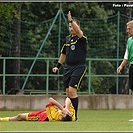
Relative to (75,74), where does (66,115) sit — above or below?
below

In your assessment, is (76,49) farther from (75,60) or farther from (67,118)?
(67,118)

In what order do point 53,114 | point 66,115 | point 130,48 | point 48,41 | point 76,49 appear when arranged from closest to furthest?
point 66,115, point 53,114, point 130,48, point 76,49, point 48,41

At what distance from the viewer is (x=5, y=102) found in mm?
20312

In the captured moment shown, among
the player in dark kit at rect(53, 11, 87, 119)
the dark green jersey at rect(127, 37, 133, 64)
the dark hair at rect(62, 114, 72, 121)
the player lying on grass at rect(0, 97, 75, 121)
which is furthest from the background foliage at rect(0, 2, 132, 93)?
the dark hair at rect(62, 114, 72, 121)

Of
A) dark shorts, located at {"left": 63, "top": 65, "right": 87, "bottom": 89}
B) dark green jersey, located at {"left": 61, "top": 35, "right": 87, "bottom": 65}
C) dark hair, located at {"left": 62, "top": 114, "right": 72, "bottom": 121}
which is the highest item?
dark green jersey, located at {"left": 61, "top": 35, "right": 87, "bottom": 65}

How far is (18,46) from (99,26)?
10.2 ft

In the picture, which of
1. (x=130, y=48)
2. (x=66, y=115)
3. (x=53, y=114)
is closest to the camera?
(x=66, y=115)

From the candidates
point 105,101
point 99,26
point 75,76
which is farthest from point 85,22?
point 75,76

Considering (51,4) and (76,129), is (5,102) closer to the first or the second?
(76,129)

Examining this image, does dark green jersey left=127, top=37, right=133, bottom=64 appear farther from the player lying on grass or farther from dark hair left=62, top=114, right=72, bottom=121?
dark hair left=62, top=114, right=72, bottom=121

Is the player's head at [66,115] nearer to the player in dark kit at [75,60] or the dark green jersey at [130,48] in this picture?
the player in dark kit at [75,60]

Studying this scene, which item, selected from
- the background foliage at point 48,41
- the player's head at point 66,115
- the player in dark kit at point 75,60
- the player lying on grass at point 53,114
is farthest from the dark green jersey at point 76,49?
the background foliage at point 48,41

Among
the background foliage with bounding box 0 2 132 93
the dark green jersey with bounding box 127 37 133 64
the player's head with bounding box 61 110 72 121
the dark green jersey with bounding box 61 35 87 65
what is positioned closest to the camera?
the player's head with bounding box 61 110 72 121

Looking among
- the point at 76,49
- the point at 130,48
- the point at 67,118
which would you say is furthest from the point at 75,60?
the point at 67,118
